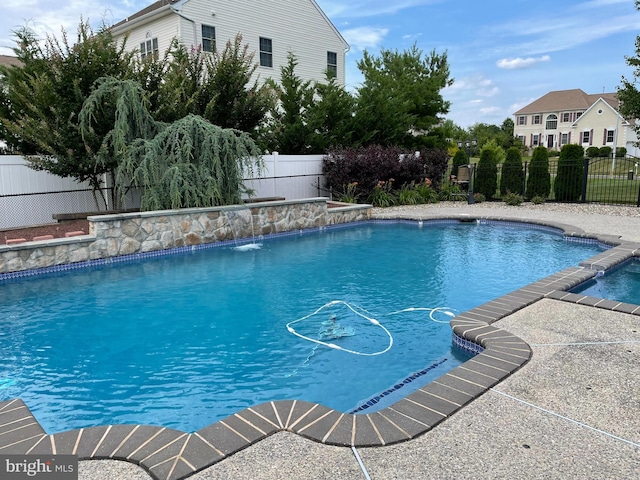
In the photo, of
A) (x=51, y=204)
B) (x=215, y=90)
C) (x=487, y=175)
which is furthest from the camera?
(x=487, y=175)

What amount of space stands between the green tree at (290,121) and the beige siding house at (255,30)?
301 centimetres

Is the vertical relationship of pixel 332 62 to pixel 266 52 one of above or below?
above

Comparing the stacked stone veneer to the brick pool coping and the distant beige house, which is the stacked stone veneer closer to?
the brick pool coping

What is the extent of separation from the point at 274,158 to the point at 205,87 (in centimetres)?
293

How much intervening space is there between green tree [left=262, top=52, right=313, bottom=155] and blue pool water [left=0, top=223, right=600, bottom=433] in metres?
7.53

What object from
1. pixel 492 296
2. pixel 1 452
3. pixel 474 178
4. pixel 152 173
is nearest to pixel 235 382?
pixel 1 452

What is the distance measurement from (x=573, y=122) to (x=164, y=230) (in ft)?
163

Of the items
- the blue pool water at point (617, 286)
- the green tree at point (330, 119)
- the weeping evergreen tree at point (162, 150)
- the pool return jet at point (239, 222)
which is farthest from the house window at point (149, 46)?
the blue pool water at point (617, 286)

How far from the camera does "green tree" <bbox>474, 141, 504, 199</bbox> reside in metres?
A: 16.8

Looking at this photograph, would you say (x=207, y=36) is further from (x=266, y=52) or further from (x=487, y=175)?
(x=487, y=175)

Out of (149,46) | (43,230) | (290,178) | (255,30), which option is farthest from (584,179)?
(149,46)

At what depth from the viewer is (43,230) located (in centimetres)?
952

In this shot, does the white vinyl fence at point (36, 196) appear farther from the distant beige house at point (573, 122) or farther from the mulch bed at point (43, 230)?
the distant beige house at point (573, 122)

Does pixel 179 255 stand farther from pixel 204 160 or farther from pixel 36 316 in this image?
pixel 36 316
